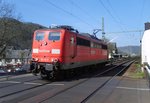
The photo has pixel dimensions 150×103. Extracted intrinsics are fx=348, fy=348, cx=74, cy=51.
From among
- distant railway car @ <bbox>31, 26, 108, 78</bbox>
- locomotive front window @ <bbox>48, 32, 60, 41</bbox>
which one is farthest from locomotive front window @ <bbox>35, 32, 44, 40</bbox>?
locomotive front window @ <bbox>48, 32, 60, 41</bbox>

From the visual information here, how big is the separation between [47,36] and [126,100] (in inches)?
406

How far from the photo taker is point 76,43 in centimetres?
2509

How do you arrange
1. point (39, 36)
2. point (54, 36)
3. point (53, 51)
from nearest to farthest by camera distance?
point (53, 51)
point (54, 36)
point (39, 36)

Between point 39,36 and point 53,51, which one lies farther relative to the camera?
point 39,36

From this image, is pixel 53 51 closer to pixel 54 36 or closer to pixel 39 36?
pixel 54 36

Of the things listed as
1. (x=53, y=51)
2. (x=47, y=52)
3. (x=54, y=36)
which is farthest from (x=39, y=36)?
(x=53, y=51)

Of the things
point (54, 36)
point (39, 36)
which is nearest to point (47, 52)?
point (54, 36)

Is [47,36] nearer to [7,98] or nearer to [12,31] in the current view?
[7,98]

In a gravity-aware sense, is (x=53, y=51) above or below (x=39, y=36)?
below

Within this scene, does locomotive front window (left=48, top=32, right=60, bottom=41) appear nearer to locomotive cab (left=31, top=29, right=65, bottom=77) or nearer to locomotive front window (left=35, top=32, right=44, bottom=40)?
locomotive cab (left=31, top=29, right=65, bottom=77)

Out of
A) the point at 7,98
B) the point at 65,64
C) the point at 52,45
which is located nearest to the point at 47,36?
the point at 52,45

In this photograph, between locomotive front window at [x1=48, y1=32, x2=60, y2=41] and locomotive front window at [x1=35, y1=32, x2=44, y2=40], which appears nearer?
locomotive front window at [x1=48, y1=32, x2=60, y2=41]

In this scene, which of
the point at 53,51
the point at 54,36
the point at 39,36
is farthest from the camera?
the point at 39,36

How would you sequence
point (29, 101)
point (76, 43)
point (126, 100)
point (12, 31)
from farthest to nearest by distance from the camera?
point (12, 31) → point (76, 43) → point (126, 100) → point (29, 101)
